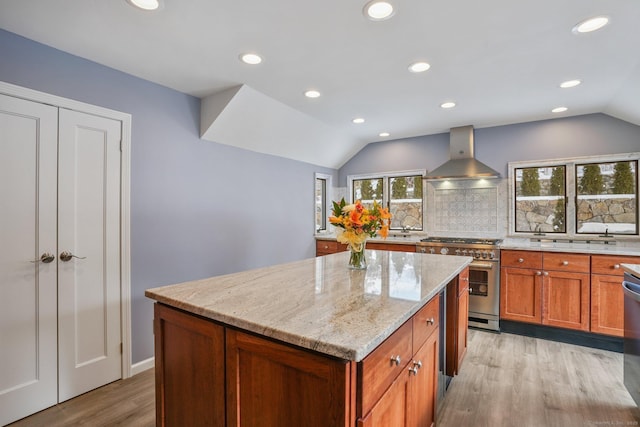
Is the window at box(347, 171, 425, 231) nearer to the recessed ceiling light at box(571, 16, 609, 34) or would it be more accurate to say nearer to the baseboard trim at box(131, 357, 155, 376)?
the recessed ceiling light at box(571, 16, 609, 34)

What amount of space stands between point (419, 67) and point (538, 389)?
258 centimetres

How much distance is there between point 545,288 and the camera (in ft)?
10.3

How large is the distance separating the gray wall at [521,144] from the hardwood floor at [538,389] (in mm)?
2136

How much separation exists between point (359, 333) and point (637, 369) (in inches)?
82.8

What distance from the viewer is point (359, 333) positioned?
3.07 feet

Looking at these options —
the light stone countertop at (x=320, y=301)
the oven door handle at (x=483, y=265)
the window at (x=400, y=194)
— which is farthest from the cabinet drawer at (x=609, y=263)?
the window at (x=400, y=194)

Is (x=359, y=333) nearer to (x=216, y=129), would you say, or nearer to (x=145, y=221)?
(x=145, y=221)

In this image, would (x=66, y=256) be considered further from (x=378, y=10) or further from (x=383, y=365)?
(x=378, y=10)

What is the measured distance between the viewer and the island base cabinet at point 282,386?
2.85 feet

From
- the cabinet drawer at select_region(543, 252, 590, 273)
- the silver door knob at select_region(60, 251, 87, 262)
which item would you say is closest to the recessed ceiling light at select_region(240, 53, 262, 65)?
the silver door knob at select_region(60, 251, 87, 262)

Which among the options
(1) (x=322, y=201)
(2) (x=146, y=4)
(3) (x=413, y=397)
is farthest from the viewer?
(1) (x=322, y=201)

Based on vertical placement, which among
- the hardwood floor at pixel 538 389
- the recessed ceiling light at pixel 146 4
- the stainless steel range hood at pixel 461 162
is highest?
the recessed ceiling light at pixel 146 4

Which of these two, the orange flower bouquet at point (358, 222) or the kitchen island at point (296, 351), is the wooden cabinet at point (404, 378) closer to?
the kitchen island at point (296, 351)

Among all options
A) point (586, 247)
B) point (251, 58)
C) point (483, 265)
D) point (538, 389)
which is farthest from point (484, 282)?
point (251, 58)
